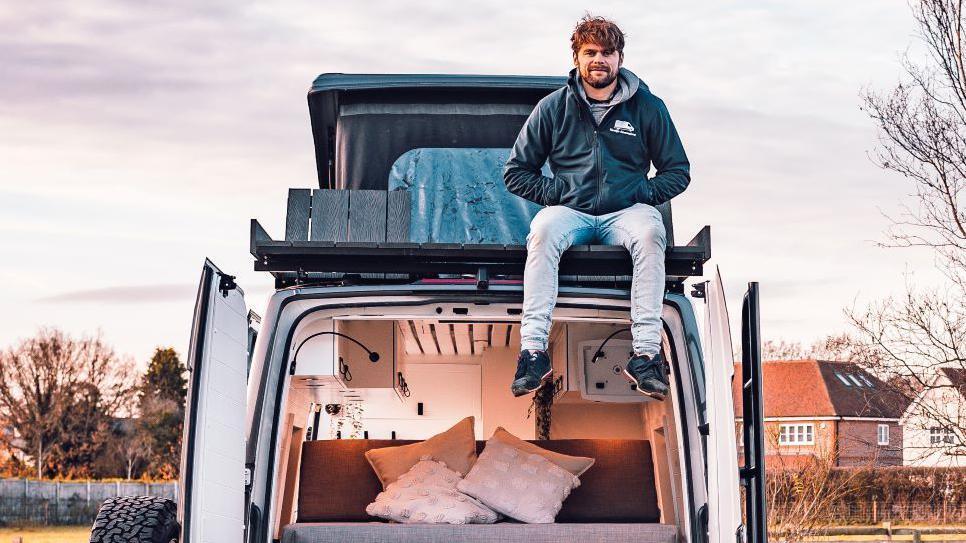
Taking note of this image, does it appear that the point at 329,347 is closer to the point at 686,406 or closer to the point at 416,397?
the point at 686,406

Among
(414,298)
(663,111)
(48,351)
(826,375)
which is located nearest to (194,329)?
(414,298)

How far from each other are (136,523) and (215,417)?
0.50m

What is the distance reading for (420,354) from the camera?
8500 millimetres

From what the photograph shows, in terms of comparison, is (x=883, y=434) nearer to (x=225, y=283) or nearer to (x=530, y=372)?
(x=530, y=372)

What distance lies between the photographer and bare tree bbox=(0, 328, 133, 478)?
153 ft

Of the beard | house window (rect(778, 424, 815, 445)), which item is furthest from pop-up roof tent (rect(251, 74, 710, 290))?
house window (rect(778, 424, 815, 445))

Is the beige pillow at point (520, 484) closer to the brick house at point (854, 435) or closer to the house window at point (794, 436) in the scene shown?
the brick house at point (854, 435)

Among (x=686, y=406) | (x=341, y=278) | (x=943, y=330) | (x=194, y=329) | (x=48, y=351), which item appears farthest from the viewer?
(x=48, y=351)

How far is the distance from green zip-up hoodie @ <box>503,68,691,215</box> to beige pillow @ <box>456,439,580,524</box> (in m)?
1.40

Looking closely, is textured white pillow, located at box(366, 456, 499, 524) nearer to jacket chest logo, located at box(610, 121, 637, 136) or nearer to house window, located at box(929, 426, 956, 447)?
jacket chest logo, located at box(610, 121, 637, 136)

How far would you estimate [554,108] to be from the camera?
4.81 m

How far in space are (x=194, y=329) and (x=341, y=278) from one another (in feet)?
3.69

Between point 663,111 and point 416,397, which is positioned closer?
point 663,111

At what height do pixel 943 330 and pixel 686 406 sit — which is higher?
pixel 943 330
